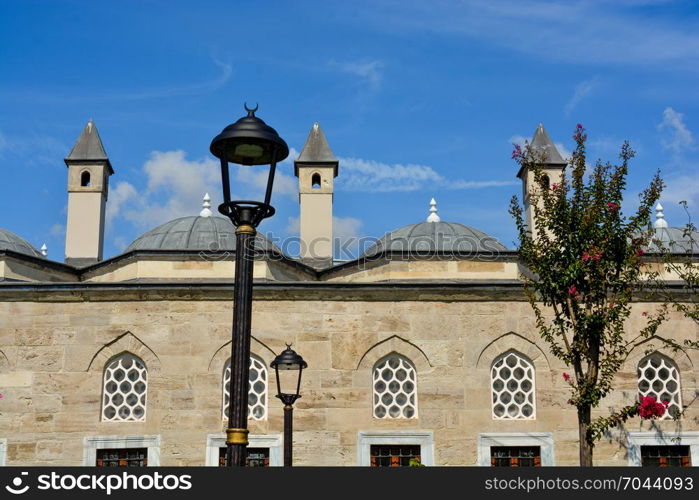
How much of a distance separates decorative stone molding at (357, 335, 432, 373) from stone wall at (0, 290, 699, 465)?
0.02m

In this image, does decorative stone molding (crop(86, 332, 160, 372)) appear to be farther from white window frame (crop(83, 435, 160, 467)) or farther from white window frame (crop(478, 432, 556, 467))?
white window frame (crop(478, 432, 556, 467))

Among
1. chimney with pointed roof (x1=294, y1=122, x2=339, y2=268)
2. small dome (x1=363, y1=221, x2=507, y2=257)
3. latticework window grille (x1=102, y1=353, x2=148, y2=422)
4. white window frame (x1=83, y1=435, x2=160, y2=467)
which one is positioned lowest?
white window frame (x1=83, y1=435, x2=160, y2=467)

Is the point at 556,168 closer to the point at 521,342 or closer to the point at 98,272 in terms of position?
the point at 521,342

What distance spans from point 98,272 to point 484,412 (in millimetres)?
7641

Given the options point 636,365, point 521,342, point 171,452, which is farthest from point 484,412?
point 171,452

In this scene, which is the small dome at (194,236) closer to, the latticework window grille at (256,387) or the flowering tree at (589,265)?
the latticework window grille at (256,387)

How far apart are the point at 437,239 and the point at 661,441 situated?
556 centimetres

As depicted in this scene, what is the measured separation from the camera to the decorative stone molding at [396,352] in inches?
484

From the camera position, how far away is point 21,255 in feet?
50.8

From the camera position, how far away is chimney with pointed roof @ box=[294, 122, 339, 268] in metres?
17.4

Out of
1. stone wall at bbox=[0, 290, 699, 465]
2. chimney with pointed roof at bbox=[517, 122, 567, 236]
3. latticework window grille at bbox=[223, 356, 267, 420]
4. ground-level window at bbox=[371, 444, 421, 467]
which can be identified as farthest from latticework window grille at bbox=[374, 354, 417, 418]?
chimney with pointed roof at bbox=[517, 122, 567, 236]

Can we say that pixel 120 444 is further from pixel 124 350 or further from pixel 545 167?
pixel 545 167

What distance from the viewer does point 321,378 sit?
12211 mm

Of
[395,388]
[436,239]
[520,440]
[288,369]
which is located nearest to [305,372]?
[395,388]
